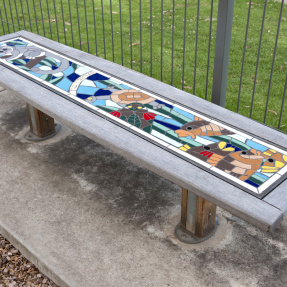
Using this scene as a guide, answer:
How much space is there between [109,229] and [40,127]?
1473mm

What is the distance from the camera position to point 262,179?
2.60 m

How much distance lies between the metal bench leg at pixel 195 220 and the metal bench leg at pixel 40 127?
69.2 inches

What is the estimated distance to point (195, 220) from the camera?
10.6 feet

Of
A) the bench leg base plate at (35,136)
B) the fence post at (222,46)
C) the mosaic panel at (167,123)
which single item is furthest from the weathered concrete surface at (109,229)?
the fence post at (222,46)

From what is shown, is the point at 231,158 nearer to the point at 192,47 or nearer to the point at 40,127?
the point at 40,127

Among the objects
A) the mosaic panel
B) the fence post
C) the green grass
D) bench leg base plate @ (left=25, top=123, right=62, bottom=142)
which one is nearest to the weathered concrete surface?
bench leg base plate @ (left=25, top=123, right=62, bottom=142)

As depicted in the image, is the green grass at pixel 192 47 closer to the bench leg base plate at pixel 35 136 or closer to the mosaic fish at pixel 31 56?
the mosaic fish at pixel 31 56

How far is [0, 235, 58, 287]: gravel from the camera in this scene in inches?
124

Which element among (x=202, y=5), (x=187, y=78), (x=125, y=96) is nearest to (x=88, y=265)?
(x=125, y=96)

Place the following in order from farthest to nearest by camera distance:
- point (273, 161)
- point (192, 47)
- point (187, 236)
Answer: point (192, 47) → point (187, 236) → point (273, 161)

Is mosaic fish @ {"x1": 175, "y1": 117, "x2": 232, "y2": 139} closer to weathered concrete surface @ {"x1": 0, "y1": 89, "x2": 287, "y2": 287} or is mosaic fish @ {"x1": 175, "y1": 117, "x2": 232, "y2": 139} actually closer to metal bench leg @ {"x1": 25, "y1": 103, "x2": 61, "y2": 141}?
weathered concrete surface @ {"x1": 0, "y1": 89, "x2": 287, "y2": 287}

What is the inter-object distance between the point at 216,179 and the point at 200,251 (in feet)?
2.66

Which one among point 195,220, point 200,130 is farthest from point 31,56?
point 195,220

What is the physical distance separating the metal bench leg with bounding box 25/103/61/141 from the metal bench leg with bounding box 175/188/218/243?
5.77ft
